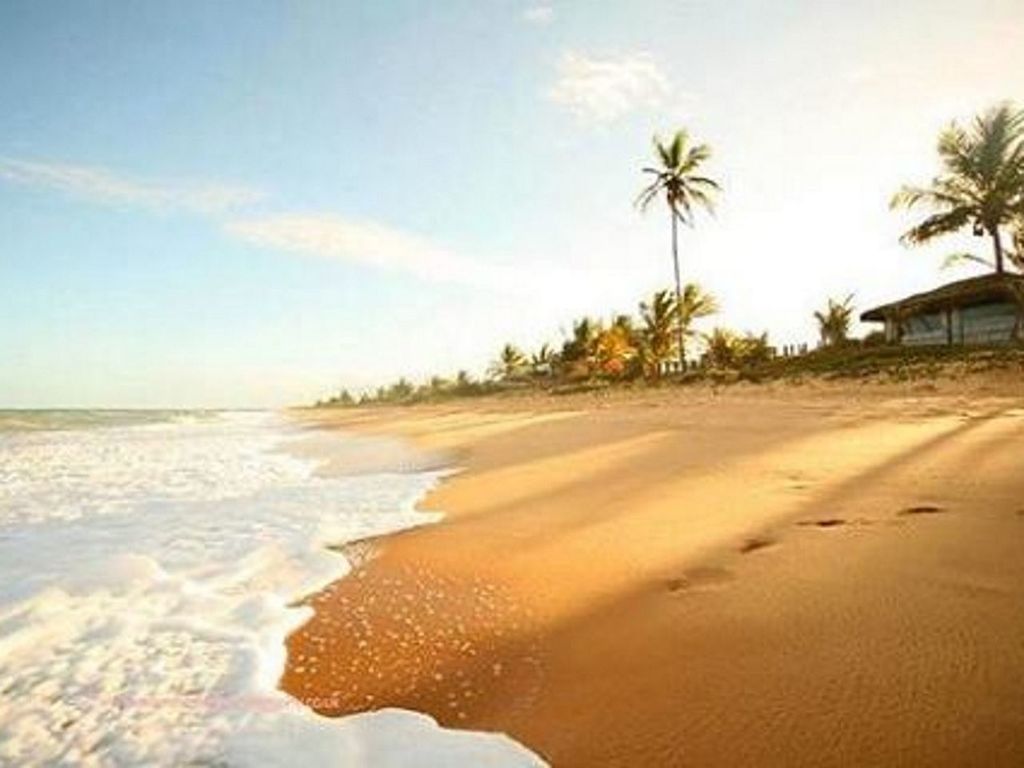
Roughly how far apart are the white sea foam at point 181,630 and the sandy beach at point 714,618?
16 centimetres

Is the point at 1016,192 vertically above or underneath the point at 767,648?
above

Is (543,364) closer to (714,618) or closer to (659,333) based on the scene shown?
(659,333)

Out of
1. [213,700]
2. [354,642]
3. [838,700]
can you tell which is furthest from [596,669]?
[213,700]

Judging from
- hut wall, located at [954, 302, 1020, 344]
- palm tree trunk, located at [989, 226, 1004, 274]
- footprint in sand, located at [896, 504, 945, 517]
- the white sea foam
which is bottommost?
the white sea foam

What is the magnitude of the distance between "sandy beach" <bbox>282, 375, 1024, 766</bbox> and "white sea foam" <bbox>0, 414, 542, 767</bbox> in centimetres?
16

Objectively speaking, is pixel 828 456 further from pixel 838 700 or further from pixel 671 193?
pixel 671 193

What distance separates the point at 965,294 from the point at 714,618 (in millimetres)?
31658

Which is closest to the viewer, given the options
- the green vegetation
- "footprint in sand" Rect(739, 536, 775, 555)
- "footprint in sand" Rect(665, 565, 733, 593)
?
"footprint in sand" Rect(665, 565, 733, 593)

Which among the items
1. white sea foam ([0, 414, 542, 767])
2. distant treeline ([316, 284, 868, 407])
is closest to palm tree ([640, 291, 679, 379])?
distant treeline ([316, 284, 868, 407])

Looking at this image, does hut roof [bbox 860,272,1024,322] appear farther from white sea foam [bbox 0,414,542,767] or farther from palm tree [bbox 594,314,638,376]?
white sea foam [bbox 0,414,542,767]

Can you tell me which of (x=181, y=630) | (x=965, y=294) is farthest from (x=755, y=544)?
(x=965, y=294)

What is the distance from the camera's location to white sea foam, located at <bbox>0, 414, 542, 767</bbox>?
235 cm

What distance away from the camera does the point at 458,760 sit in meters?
2.21

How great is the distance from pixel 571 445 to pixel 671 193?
1170 inches
